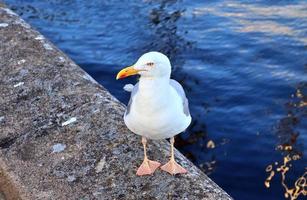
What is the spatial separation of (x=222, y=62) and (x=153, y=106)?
247 inches

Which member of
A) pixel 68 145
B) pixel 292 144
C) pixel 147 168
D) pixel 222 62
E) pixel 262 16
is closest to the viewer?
pixel 147 168

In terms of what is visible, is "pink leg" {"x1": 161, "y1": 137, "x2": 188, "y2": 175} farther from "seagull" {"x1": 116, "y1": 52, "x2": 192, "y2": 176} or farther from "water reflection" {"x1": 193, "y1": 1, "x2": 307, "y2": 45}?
"water reflection" {"x1": 193, "y1": 1, "x2": 307, "y2": 45}

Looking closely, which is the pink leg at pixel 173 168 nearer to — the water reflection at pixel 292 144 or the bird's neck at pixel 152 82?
the bird's neck at pixel 152 82

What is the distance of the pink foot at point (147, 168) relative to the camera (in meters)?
3.47

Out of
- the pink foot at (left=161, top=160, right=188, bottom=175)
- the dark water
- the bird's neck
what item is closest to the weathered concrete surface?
the pink foot at (left=161, top=160, right=188, bottom=175)

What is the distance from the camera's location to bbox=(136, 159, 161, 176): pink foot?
3.47 m

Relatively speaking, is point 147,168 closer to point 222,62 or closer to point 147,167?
point 147,167

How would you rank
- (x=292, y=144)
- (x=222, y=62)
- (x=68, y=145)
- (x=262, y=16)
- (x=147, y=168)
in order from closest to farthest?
1. (x=147, y=168)
2. (x=68, y=145)
3. (x=292, y=144)
4. (x=222, y=62)
5. (x=262, y=16)

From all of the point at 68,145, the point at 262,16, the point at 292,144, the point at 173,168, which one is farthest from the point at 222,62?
the point at 173,168

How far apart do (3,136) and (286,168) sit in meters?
4.30

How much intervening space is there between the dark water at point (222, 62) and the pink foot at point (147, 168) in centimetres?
342

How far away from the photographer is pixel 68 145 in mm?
3807

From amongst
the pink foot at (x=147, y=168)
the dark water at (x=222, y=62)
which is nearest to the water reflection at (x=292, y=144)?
the dark water at (x=222, y=62)

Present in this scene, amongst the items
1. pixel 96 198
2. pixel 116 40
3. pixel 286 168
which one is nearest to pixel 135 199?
pixel 96 198
